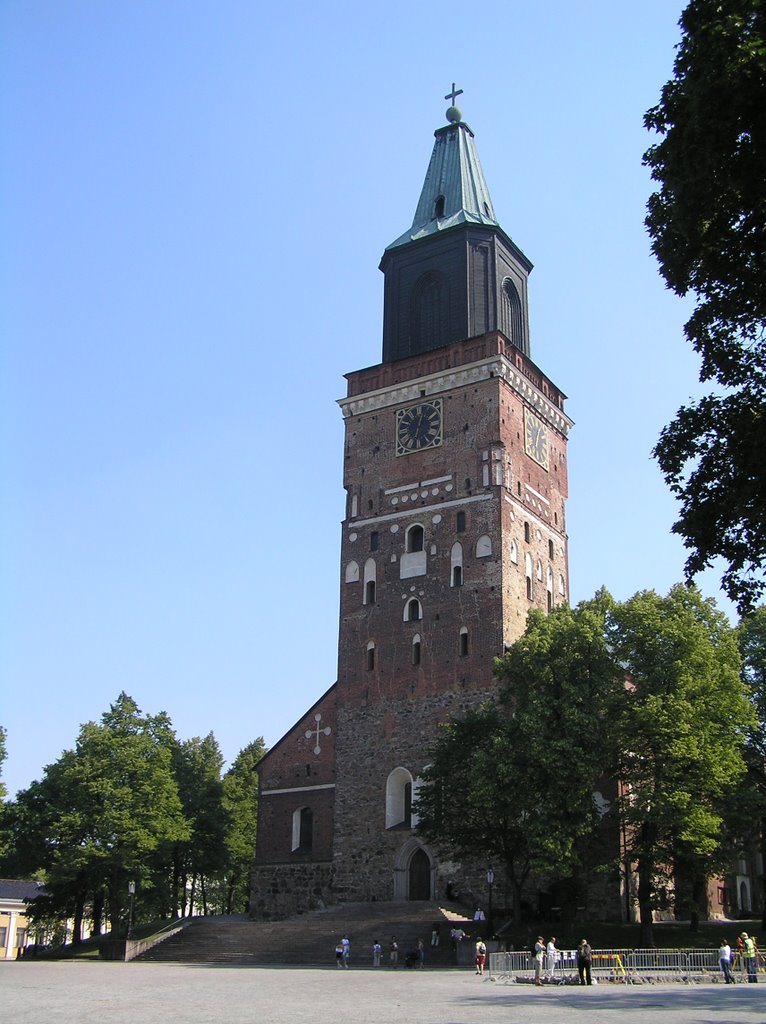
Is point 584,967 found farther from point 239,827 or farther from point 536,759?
point 239,827

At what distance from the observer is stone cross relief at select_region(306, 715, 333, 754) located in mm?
50438

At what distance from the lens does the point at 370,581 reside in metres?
50.0

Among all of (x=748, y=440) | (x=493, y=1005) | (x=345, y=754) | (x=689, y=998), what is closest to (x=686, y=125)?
(x=748, y=440)

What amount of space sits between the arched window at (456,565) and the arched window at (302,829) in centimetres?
1286

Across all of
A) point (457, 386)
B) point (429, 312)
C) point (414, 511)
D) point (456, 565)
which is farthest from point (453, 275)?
point (456, 565)

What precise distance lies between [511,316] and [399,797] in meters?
23.9

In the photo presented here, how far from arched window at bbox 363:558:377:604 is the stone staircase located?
13485 millimetres

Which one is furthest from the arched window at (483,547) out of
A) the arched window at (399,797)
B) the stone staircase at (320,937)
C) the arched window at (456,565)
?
the stone staircase at (320,937)

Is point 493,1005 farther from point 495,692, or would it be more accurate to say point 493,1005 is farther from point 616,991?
point 495,692

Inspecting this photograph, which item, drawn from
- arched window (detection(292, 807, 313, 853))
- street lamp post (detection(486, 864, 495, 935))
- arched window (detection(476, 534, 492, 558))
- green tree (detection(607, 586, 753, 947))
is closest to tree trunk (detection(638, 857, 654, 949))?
green tree (detection(607, 586, 753, 947))

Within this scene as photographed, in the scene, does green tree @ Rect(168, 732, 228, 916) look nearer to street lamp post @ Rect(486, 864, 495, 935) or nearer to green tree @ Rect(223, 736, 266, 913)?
green tree @ Rect(223, 736, 266, 913)

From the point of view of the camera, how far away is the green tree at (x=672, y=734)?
34.4 meters

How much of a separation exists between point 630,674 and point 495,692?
8.15 metres

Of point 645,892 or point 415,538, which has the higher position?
point 415,538
